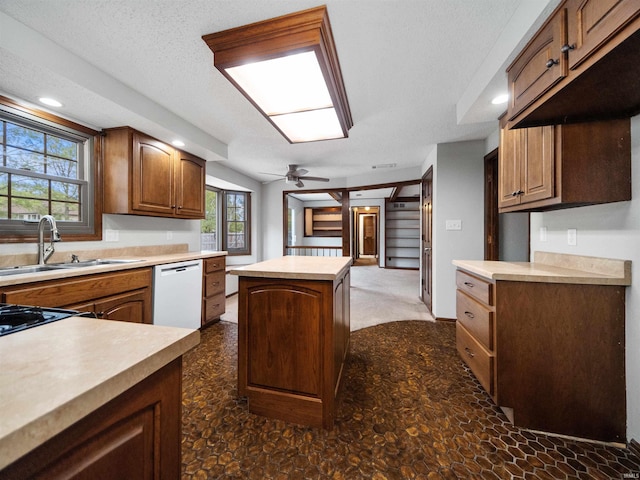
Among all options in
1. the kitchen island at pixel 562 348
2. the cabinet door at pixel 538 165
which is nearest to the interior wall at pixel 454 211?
the cabinet door at pixel 538 165

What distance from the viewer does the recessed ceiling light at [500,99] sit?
198 cm

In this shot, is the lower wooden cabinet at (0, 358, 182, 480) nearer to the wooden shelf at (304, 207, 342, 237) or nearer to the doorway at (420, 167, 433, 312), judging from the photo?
the doorway at (420, 167, 433, 312)

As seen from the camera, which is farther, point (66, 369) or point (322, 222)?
point (322, 222)

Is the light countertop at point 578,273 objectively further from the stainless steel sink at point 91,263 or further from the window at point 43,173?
the window at point 43,173

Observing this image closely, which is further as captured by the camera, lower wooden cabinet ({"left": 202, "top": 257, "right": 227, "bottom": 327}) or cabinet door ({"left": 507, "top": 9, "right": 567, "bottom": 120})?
lower wooden cabinet ({"left": 202, "top": 257, "right": 227, "bottom": 327})

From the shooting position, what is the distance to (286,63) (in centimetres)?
160

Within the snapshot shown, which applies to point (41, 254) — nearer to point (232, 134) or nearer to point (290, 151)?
point (232, 134)

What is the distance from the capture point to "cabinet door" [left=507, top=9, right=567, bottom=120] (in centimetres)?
116

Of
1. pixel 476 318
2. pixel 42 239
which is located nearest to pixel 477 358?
pixel 476 318

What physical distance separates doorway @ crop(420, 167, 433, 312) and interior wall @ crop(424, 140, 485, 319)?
0.31 m

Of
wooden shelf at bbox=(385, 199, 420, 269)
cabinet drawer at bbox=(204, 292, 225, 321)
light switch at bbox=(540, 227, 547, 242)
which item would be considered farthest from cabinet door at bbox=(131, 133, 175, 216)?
wooden shelf at bbox=(385, 199, 420, 269)

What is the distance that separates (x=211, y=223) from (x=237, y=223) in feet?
1.81

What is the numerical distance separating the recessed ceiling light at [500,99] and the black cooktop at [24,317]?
2.75 m

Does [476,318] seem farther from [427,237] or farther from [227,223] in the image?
[227,223]
